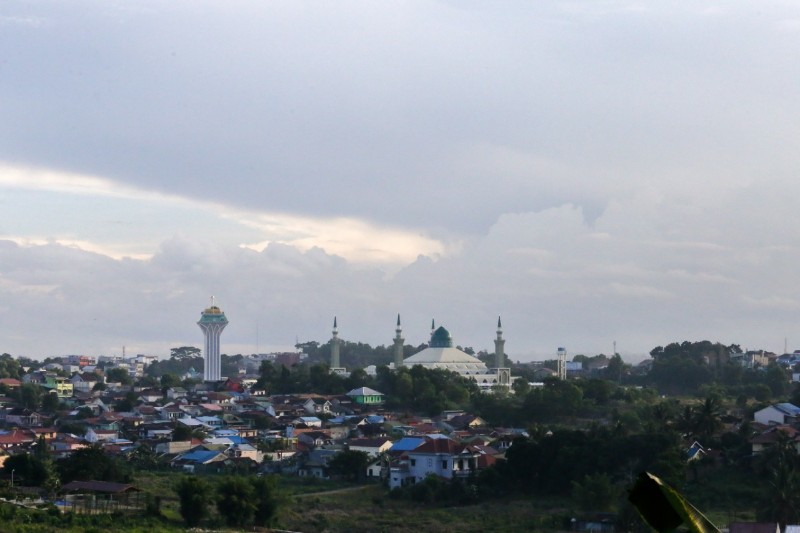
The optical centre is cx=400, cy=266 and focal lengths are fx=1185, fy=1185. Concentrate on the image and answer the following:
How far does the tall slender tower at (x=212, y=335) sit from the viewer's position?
97000 millimetres

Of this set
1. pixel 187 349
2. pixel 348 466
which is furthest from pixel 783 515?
pixel 187 349

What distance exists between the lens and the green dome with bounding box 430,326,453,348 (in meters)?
96.1

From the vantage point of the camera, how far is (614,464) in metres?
39.1

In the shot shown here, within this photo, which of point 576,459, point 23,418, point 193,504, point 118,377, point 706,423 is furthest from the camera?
point 118,377

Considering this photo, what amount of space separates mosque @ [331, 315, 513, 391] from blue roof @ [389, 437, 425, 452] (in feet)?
111

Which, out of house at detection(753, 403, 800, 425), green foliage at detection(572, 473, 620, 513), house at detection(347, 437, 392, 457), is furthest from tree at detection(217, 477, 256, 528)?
house at detection(753, 403, 800, 425)

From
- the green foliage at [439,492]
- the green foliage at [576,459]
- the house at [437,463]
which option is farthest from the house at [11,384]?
the green foliage at [576,459]

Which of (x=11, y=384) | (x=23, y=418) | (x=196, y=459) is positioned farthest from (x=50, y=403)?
(x=196, y=459)

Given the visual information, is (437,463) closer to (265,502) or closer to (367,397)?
(265,502)

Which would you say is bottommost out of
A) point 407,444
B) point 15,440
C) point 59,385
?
point 15,440

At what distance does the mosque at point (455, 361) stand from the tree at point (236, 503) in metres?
48.7

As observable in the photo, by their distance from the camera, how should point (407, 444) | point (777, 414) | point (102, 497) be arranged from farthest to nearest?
point (777, 414) → point (407, 444) → point (102, 497)

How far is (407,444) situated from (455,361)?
44.8 m

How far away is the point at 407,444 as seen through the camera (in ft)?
158
